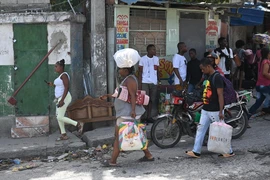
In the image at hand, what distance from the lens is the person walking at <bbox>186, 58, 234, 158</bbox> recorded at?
570 centimetres

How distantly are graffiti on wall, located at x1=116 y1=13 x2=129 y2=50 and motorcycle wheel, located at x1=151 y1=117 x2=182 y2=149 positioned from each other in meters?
2.46

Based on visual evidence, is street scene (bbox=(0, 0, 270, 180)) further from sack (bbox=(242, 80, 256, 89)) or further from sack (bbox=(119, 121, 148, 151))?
sack (bbox=(242, 80, 256, 89))

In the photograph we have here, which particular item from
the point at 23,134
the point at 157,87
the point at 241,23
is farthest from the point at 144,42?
the point at 241,23

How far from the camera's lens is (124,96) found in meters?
5.50

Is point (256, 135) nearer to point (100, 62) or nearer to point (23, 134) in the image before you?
point (100, 62)

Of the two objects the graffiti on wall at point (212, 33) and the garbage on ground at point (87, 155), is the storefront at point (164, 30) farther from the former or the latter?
the garbage on ground at point (87, 155)

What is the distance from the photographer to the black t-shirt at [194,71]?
8.73 metres

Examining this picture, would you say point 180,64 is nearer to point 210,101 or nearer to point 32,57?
point 210,101

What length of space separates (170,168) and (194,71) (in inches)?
143

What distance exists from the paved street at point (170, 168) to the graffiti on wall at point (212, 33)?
3768 mm

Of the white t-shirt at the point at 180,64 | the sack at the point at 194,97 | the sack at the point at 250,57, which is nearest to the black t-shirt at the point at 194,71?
the white t-shirt at the point at 180,64

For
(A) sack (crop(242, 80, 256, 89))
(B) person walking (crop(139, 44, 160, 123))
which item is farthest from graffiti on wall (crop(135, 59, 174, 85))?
(A) sack (crop(242, 80, 256, 89))

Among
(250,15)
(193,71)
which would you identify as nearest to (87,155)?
(193,71)

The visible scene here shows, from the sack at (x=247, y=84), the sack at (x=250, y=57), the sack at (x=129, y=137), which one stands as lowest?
the sack at (x=129, y=137)
